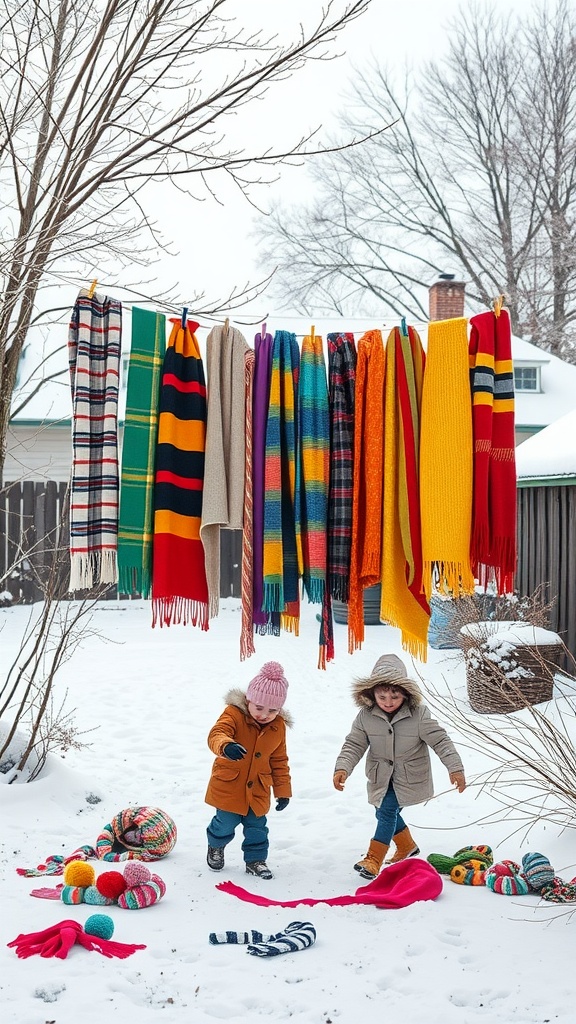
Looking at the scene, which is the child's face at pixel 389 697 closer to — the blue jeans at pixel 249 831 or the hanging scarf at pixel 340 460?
the blue jeans at pixel 249 831

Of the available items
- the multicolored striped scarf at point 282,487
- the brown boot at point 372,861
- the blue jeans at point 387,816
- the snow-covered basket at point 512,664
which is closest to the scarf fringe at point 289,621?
the multicolored striped scarf at point 282,487

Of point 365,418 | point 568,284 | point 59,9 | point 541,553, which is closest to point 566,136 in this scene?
point 568,284

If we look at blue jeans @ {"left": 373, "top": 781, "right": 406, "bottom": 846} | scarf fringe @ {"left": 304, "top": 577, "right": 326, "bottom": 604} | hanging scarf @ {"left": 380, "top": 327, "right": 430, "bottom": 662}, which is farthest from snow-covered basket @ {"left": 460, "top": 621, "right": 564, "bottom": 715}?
scarf fringe @ {"left": 304, "top": 577, "right": 326, "bottom": 604}

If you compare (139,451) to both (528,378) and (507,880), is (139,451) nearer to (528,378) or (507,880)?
(507,880)

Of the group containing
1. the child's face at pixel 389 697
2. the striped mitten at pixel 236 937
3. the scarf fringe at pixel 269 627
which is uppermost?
the scarf fringe at pixel 269 627

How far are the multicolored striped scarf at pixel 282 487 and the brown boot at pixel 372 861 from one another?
5.60 feet

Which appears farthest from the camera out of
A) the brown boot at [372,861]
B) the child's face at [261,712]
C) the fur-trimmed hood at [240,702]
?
the fur-trimmed hood at [240,702]

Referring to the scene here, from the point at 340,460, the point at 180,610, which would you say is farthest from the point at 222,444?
the point at 180,610

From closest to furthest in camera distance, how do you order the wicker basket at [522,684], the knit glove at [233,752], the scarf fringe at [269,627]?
the scarf fringe at [269,627]
the knit glove at [233,752]
the wicker basket at [522,684]

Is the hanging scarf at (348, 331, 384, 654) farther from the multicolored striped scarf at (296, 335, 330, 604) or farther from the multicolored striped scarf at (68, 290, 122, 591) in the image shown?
the multicolored striped scarf at (68, 290, 122, 591)

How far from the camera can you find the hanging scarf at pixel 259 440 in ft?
11.3

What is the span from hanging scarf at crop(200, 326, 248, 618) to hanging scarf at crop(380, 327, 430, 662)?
566mm

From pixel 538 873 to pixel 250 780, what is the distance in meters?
1.46

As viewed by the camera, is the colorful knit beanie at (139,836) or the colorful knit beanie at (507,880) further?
the colorful knit beanie at (139,836)
